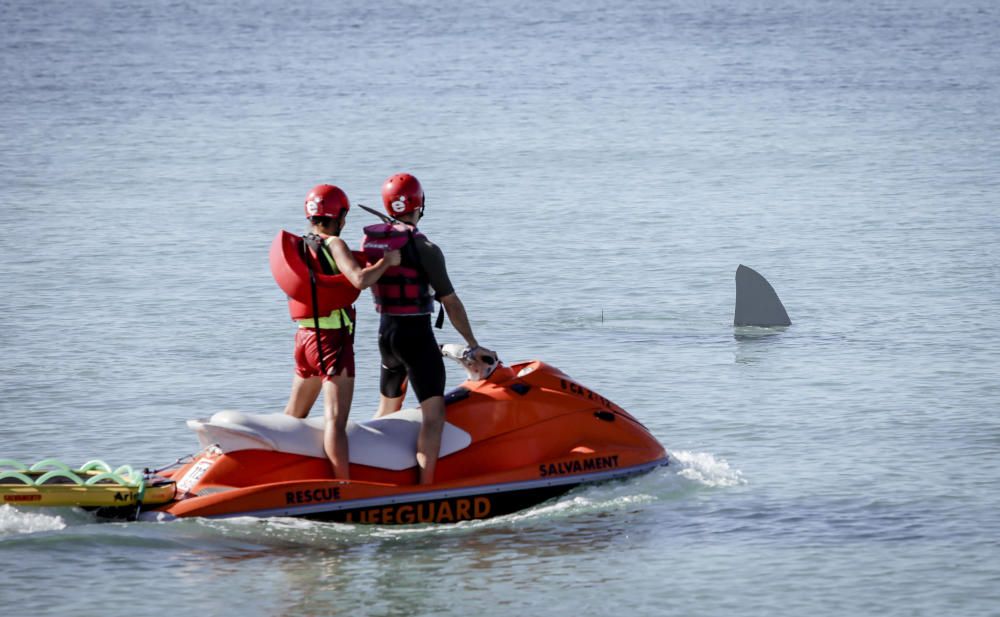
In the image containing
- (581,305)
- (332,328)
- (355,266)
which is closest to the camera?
(355,266)

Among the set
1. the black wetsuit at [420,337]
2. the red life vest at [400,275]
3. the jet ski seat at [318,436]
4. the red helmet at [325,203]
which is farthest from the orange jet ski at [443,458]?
the red helmet at [325,203]

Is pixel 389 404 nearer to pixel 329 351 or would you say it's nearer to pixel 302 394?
pixel 302 394

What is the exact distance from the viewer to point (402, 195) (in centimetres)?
984

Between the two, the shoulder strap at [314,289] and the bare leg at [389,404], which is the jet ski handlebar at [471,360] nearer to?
the bare leg at [389,404]

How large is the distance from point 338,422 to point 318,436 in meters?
0.21

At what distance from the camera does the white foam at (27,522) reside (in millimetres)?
9781

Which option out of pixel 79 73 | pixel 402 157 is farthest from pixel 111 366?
pixel 79 73

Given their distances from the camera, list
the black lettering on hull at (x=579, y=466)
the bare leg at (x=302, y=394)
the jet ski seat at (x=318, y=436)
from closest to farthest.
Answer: the jet ski seat at (x=318, y=436) → the bare leg at (x=302, y=394) → the black lettering on hull at (x=579, y=466)

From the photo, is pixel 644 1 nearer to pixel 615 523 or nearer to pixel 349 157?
pixel 349 157

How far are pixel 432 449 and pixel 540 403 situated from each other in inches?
32.6

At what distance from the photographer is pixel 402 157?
3067 cm

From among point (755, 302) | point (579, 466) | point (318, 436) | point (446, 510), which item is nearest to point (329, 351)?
point (318, 436)

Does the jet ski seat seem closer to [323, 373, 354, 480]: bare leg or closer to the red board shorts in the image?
[323, 373, 354, 480]: bare leg

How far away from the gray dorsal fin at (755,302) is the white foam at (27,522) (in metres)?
8.39
